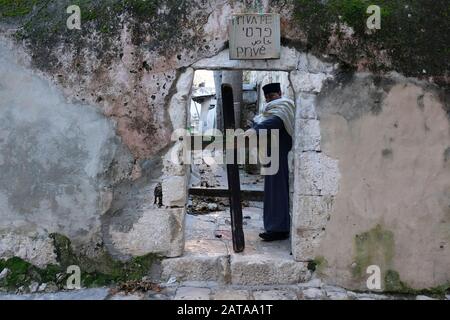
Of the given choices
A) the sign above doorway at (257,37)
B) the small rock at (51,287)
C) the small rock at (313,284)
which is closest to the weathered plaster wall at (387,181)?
the small rock at (313,284)

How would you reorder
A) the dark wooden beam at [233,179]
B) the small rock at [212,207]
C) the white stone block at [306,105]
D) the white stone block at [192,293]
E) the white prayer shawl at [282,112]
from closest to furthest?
1. the white stone block at [192,293]
2. the white stone block at [306,105]
3. the dark wooden beam at [233,179]
4. the white prayer shawl at [282,112]
5. the small rock at [212,207]

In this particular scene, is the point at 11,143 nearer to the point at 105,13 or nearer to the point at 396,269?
the point at 105,13

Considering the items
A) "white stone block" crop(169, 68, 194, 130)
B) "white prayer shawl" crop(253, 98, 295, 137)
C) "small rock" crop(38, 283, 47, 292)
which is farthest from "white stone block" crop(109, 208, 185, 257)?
"white prayer shawl" crop(253, 98, 295, 137)

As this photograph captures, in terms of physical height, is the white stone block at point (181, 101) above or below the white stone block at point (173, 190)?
above

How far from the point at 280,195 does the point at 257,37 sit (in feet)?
5.74

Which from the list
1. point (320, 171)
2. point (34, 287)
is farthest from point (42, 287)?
point (320, 171)

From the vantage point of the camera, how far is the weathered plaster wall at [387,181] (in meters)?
3.99

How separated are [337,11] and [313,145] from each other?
1200 millimetres

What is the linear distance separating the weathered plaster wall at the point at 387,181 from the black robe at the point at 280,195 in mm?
830

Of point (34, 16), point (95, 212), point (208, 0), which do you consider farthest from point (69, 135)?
point (208, 0)

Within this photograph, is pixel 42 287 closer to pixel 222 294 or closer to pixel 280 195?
pixel 222 294

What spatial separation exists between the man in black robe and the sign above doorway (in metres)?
0.97

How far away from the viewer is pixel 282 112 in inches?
188

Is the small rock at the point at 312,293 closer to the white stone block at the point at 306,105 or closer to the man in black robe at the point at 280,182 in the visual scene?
the man in black robe at the point at 280,182
